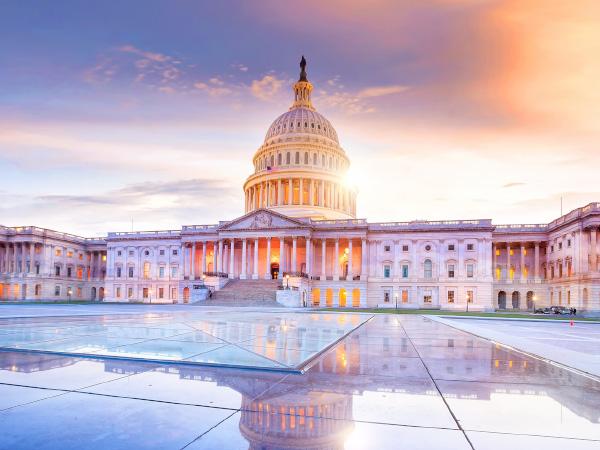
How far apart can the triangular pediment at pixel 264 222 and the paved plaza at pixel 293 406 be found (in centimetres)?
7555

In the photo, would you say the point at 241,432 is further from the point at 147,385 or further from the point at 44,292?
the point at 44,292

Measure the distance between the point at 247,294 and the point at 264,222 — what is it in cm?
1852

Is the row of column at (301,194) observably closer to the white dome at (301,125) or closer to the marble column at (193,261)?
the white dome at (301,125)

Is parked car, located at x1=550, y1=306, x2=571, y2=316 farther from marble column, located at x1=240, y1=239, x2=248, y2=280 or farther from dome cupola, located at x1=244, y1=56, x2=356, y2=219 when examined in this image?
marble column, located at x1=240, y1=239, x2=248, y2=280

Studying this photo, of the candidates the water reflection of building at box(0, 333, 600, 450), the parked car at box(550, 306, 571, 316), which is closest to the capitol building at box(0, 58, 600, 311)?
the parked car at box(550, 306, 571, 316)

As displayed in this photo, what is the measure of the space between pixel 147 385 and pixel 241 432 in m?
2.83

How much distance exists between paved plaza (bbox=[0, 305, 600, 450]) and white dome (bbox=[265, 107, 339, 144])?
4308 inches

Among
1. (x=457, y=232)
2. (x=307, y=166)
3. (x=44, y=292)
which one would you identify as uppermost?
(x=307, y=166)

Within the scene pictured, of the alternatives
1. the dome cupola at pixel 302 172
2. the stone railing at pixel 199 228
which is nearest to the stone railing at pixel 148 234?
the stone railing at pixel 199 228

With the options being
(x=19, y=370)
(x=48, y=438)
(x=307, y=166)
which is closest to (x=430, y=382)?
Answer: (x=48, y=438)

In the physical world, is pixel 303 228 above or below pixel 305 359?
above

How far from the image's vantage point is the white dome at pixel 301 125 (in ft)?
381

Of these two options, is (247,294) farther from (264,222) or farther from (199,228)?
(199,228)

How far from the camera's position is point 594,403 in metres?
6.56
